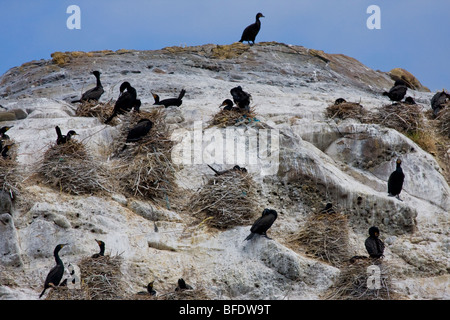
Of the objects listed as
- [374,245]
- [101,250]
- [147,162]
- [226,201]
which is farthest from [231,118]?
[101,250]

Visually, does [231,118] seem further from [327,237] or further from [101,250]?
[101,250]

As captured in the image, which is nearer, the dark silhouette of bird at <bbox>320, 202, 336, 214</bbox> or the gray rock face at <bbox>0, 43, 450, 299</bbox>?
the gray rock face at <bbox>0, 43, 450, 299</bbox>

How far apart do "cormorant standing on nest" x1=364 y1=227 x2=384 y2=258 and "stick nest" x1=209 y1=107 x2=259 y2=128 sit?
13.7 ft

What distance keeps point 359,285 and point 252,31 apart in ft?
44.4

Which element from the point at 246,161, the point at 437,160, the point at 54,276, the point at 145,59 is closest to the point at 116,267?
the point at 54,276

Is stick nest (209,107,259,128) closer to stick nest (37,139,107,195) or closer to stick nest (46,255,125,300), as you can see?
stick nest (37,139,107,195)

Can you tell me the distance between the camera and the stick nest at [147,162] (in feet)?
46.5

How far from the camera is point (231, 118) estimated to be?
16078 millimetres

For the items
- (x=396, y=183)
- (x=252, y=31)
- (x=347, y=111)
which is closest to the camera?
(x=396, y=183)

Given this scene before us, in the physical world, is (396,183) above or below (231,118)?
below

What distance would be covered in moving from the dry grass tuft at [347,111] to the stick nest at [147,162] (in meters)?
4.44

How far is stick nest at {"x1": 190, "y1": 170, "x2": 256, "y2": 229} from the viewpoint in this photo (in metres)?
13.5

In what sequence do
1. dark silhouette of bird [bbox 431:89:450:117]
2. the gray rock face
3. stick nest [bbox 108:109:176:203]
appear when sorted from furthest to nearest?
dark silhouette of bird [bbox 431:89:450:117], stick nest [bbox 108:109:176:203], the gray rock face

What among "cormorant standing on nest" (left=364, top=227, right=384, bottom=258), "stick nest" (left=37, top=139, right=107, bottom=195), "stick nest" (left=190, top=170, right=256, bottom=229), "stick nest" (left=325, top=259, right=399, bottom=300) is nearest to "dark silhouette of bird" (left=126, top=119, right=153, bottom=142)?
"stick nest" (left=37, top=139, right=107, bottom=195)
